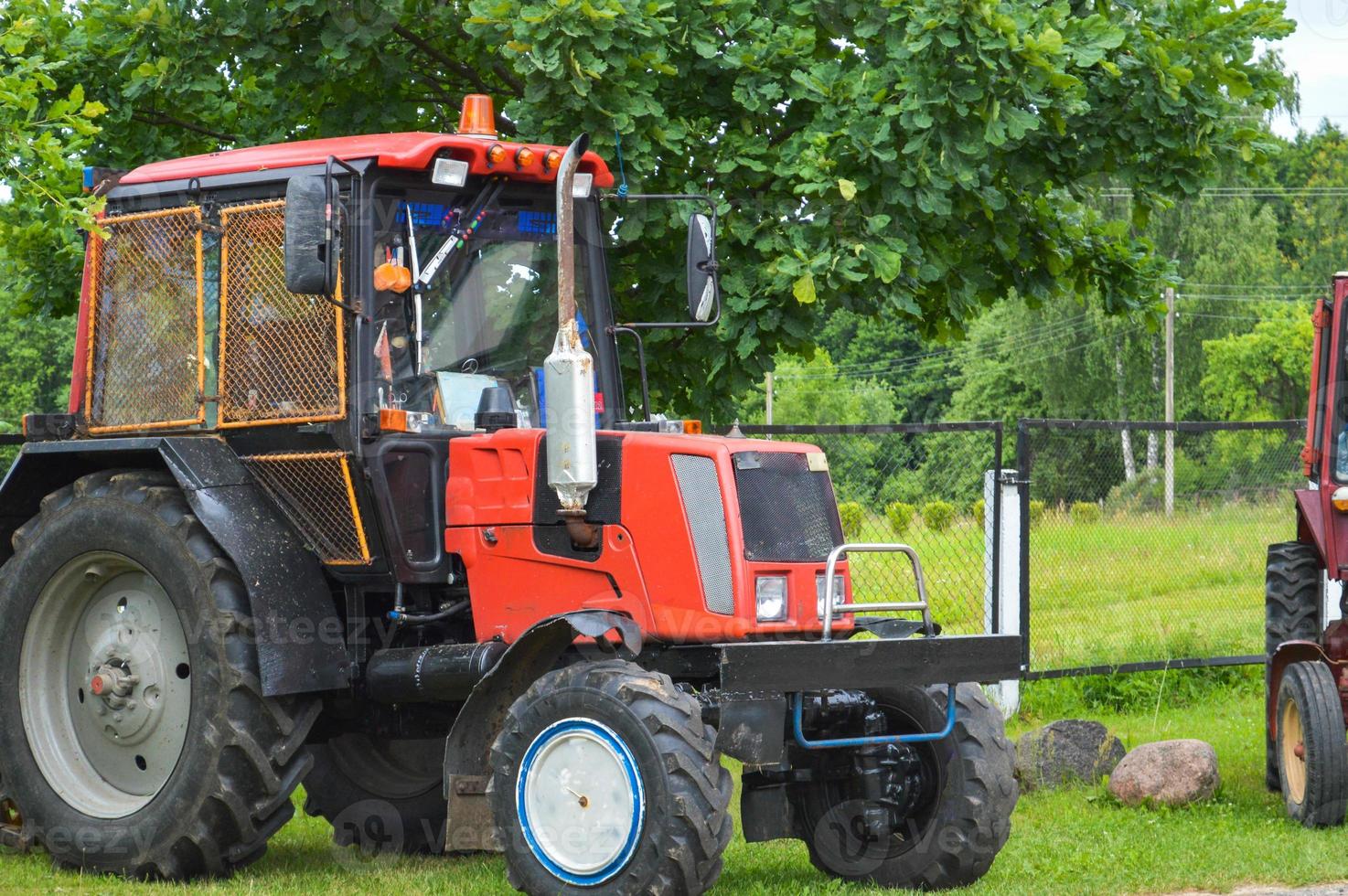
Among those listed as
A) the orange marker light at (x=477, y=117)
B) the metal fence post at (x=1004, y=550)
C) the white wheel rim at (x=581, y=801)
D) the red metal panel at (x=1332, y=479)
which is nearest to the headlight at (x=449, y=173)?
the orange marker light at (x=477, y=117)

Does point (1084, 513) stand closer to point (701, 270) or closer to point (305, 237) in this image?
point (701, 270)

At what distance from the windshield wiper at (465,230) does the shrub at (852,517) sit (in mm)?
4366

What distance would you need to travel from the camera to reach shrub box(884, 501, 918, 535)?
1140cm

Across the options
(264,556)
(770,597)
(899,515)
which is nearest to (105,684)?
(264,556)

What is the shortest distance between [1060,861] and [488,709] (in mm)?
2710

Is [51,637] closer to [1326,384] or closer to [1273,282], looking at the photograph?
[1326,384]

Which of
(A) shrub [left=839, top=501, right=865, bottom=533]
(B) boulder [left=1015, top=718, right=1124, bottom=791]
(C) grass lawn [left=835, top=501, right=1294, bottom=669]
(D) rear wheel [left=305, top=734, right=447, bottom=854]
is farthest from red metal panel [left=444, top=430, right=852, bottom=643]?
(C) grass lawn [left=835, top=501, right=1294, bottom=669]

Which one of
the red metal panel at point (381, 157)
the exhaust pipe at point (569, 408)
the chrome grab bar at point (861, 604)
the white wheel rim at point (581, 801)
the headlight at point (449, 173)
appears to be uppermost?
the red metal panel at point (381, 157)

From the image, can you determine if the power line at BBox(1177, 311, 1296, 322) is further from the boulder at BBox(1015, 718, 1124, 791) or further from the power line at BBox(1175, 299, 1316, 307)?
the boulder at BBox(1015, 718, 1124, 791)

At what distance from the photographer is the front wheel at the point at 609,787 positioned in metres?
5.52

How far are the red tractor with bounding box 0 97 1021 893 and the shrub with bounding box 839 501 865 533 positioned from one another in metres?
Answer: 3.76

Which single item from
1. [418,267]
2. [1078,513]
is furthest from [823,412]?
[418,267]

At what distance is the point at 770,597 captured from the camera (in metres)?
6.26

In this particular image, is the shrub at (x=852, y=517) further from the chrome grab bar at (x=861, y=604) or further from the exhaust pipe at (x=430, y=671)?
the exhaust pipe at (x=430, y=671)
